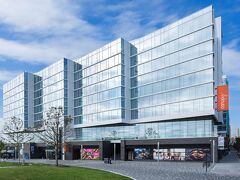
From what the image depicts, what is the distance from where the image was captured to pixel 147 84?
3182 inches

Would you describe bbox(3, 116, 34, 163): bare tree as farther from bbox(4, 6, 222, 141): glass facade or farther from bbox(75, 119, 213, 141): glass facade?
bbox(75, 119, 213, 141): glass facade

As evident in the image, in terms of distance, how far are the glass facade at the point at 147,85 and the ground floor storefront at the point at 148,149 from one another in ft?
7.64

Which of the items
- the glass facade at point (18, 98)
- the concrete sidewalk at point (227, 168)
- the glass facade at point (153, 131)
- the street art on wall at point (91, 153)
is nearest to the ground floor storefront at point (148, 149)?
the street art on wall at point (91, 153)

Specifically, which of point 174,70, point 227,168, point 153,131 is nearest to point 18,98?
point 153,131

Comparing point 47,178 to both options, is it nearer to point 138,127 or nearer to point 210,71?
point 210,71

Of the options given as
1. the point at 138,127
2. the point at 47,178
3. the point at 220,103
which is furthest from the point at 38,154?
the point at 47,178

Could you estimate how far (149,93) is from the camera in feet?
263

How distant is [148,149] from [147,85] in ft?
51.6

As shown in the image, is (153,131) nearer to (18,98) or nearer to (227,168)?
(227,168)

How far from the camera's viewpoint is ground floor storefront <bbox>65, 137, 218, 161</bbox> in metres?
63.9

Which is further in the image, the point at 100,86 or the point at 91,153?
the point at 100,86

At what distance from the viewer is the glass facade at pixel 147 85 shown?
222 ft

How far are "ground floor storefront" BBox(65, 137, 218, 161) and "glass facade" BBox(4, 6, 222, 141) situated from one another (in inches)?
91.7

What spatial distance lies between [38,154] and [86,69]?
3310 cm
